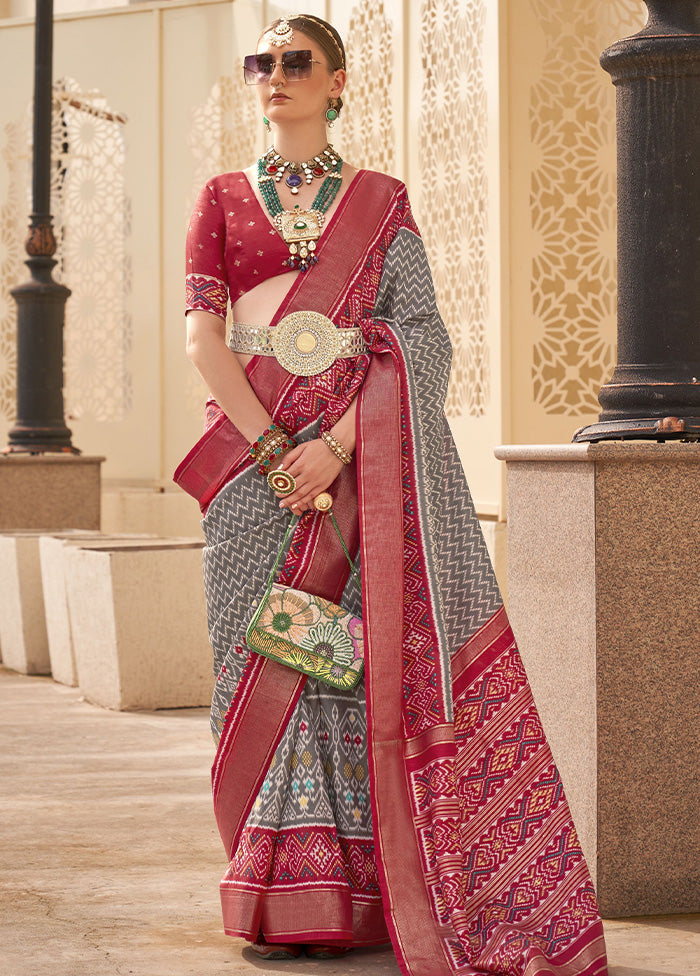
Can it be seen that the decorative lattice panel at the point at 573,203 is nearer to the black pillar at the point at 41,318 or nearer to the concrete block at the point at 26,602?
the concrete block at the point at 26,602

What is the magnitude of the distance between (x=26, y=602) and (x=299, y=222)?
440 cm

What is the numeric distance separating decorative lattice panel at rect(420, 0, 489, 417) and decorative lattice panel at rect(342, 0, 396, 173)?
33 cm

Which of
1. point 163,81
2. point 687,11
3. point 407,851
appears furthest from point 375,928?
point 163,81

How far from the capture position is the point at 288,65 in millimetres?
3244

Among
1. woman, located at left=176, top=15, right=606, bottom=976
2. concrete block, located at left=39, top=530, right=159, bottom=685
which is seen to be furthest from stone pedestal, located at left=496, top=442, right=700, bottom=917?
concrete block, located at left=39, top=530, right=159, bottom=685

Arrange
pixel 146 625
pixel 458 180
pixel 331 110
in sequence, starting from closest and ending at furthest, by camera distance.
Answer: pixel 331 110
pixel 146 625
pixel 458 180

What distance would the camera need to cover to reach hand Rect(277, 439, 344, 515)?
316cm

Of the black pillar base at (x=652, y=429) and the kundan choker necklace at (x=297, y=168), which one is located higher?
the kundan choker necklace at (x=297, y=168)

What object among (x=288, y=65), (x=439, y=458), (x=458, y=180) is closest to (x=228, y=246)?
(x=288, y=65)

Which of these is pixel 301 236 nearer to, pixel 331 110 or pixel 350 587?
pixel 331 110

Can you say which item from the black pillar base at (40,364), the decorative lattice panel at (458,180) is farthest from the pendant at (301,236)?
the black pillar base at (40,364)

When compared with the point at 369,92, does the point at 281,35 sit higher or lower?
lower

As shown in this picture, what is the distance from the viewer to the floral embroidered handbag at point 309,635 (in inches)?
124

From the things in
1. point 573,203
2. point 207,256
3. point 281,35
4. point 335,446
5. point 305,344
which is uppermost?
point 573,203
